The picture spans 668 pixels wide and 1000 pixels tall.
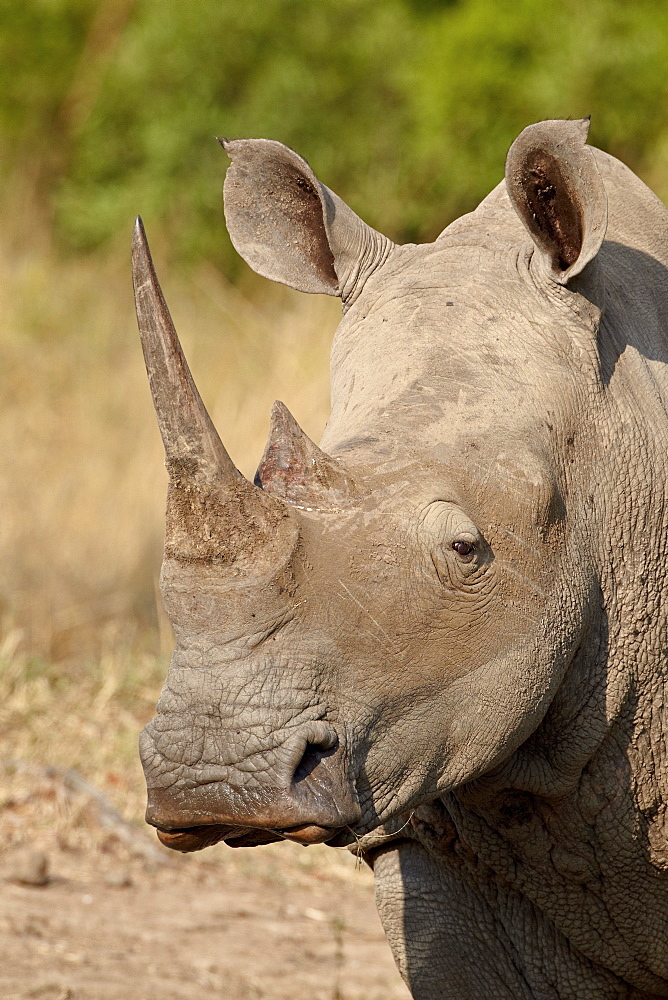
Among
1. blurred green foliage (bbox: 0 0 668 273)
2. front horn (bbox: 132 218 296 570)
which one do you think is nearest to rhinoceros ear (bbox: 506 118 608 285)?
front horn (bbox: 132 218 296 570)

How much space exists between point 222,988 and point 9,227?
30.6 feet

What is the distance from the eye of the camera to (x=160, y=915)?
204 inches

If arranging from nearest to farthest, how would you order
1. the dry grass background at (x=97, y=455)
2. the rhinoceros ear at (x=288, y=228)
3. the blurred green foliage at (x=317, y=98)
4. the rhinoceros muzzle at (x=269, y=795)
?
the rhinoceros muzzle at (x=269, y=795)
the rhinoceros ear at (x=288, y=228)
the dry grass background at (x=97, y=455)
the blurred green foliage at (x=317, y=98)

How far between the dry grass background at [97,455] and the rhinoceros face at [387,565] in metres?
3.64

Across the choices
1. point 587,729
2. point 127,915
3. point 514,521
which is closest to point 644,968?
point 587,729

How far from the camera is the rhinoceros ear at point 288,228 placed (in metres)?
3.33

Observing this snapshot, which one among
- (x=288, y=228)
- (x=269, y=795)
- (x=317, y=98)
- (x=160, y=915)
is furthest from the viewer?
(x=317, y=98)

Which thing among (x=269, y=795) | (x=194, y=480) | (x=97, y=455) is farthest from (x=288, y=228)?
(x=97, y=455)

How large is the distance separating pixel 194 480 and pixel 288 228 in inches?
44.6

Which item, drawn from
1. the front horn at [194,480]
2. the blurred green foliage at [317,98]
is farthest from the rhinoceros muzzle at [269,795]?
the blurred green foliage at [317,98]

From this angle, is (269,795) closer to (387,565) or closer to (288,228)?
(387,565)

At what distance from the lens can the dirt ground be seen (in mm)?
4578

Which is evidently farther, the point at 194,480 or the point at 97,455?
the point at 97,455

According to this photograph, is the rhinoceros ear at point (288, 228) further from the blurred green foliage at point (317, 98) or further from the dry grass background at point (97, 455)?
the blurred green foliage at point (317, 98)
